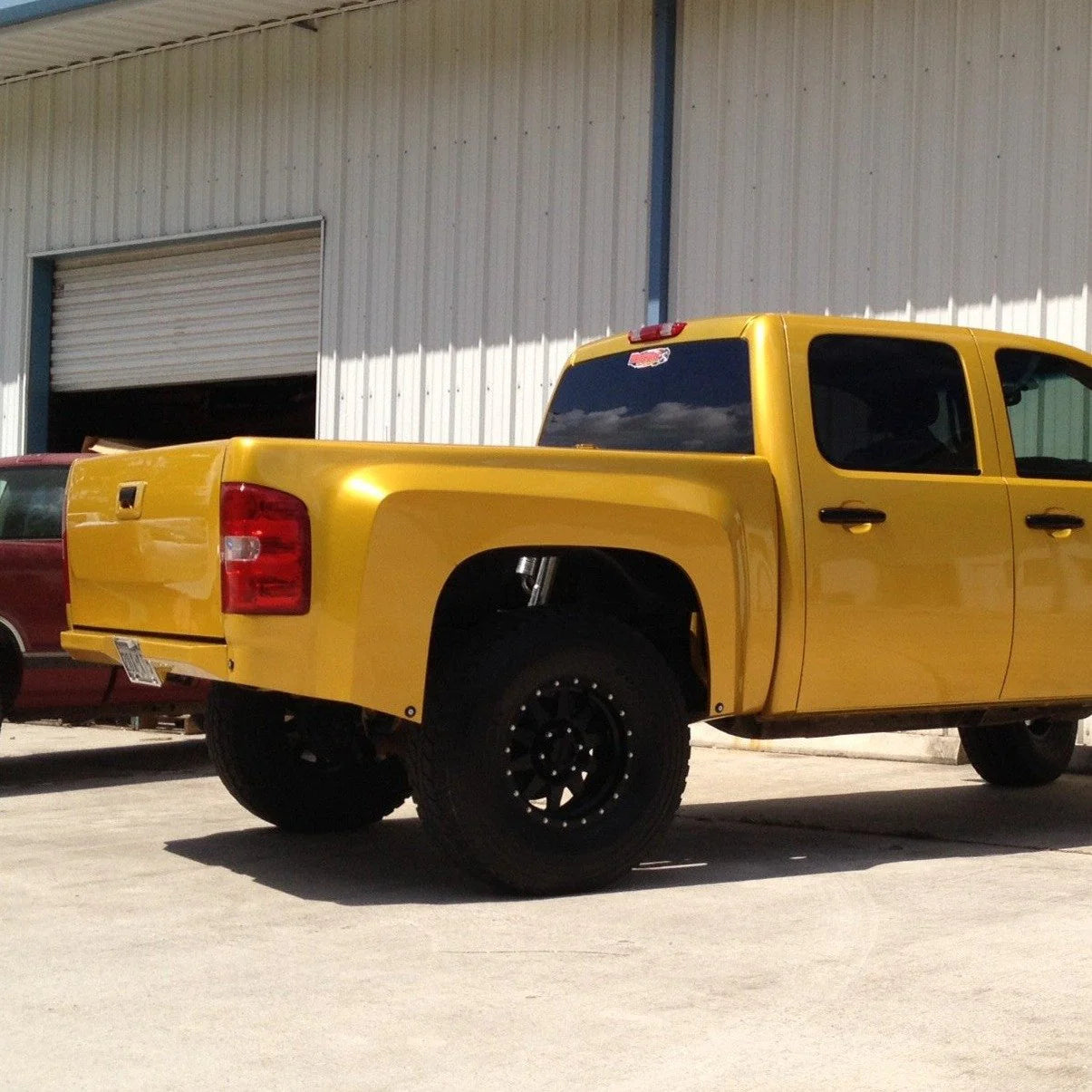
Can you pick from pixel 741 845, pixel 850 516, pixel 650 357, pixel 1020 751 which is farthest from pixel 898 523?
pixel 1020 751

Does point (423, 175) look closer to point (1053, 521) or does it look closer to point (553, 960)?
point (1053, 521)

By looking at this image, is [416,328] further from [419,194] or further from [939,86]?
[939,86]

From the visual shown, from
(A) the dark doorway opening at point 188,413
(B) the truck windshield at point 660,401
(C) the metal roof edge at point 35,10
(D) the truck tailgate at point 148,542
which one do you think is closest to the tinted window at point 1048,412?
(B) the truck windshield at point 660,401

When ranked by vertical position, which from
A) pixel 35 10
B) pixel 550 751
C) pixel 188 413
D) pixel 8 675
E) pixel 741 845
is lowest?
pixel 741 845

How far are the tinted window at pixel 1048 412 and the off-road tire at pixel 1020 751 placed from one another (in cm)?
197

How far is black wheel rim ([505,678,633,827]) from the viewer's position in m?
5.89

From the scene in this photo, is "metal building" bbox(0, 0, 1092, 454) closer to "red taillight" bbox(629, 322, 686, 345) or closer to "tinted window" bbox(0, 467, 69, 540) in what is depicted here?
"red taillight" bbox(629, 322, 686, 345)

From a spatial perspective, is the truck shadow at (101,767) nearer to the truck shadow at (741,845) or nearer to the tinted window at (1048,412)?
the truck shadow at (741,845)

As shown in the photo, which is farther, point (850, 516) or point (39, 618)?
point (39, 618)

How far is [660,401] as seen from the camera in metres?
6.93

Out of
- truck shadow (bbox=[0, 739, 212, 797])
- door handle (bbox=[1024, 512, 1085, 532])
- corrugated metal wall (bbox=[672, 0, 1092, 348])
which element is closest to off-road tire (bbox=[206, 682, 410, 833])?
truck shadow (bbox=[0, 739, 212, 797])

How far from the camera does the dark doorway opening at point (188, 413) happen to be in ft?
60.5

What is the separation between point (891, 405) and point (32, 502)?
180 inches

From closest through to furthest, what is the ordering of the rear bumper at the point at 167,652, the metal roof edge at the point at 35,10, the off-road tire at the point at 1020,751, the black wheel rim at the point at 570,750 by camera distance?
the rear bumper at the point at 167,652 < the black wheel rim at the point at 570,750 < the off-road tire at the point at 1020,751 < the metal roof edge at the point at 35,10
